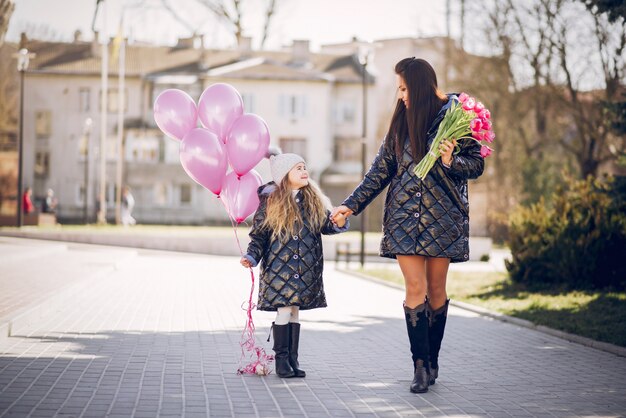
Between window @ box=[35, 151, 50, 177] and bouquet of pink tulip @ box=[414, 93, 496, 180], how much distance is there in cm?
6104

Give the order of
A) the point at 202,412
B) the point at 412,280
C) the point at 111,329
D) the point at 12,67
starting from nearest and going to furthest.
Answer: the point at 202,412
the point at 412,280
the point at 111,329
the point at 12,67

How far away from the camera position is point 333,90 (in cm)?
6681

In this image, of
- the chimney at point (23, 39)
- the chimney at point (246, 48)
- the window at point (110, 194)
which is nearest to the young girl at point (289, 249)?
the chimney at point (23, 39)

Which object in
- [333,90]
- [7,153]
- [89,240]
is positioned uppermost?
[333,90]

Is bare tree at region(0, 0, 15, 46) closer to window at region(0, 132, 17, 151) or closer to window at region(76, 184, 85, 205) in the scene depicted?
window at region(0, 132, 17, 151)

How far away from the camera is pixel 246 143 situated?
26.9 feet

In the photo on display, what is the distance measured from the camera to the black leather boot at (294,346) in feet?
25.2

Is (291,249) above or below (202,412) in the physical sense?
above

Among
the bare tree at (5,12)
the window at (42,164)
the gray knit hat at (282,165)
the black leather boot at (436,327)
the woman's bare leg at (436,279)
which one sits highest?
the bare tree at (5,12)

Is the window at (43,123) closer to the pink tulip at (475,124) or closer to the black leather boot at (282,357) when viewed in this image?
the black leather boot at (282,357)

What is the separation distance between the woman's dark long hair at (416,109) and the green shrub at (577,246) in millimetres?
10438

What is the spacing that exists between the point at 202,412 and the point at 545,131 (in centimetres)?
3571

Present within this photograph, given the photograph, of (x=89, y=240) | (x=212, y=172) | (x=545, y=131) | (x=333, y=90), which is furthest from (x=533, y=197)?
(x=212, y=172)

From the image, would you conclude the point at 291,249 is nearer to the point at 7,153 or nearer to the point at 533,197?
the point at 533,197
